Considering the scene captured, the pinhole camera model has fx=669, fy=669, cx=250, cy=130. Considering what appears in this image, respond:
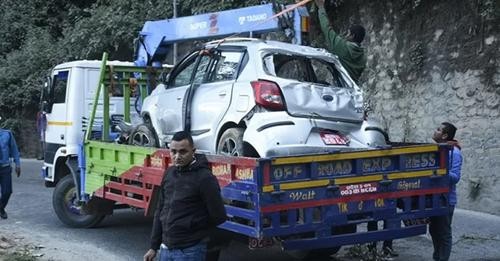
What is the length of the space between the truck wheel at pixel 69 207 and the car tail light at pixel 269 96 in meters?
4.48

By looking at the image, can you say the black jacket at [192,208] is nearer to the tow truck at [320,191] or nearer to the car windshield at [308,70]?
the tow truck at [320,191]

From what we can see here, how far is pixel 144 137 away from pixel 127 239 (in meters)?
1.90

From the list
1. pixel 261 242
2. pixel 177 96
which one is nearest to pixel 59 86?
pixel 177 96

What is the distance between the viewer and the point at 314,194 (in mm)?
6078

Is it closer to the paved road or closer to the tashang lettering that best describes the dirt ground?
the paved road

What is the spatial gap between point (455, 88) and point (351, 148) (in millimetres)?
4706

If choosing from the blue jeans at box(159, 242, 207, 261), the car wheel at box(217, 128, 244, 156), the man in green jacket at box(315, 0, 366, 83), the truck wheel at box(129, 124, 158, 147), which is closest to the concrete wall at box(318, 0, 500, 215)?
the man in green jacket at box(315, 0, 366, 83)

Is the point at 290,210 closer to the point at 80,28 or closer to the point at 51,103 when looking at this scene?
the point at 51,103

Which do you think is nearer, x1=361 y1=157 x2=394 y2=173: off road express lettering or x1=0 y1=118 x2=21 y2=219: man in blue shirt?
x1=361 y1=157 x2=394 y2=173: off road express lettering

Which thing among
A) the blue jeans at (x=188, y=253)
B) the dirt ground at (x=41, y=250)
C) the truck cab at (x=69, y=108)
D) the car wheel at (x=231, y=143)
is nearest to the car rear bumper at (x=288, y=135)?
the car wheel at (x=231, y=143)

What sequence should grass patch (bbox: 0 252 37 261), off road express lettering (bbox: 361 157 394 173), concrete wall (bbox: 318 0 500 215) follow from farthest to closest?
1. concrete wall (bbox: 318 0 500 215)
2. grass patch (bbox: 0 252 37 261)
3. off road express lettering (bbox: 361 157 394 173)

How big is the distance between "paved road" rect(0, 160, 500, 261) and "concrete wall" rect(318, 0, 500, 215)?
2.72ft

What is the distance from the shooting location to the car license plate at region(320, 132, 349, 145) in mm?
6762

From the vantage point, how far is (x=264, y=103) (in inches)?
263
